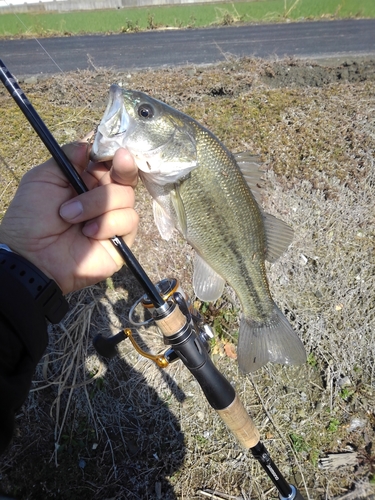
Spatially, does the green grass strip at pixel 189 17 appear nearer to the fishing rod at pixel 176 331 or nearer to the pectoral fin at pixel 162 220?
the fishing rod at pixel 176 331

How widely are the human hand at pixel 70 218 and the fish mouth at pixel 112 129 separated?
0.09 m

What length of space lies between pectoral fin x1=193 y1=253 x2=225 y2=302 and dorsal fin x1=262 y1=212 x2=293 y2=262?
39 cm

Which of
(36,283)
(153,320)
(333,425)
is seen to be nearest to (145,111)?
(36,283)

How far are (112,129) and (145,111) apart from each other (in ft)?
0.73

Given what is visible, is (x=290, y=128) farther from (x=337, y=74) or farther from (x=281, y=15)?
(x=281, y=15)

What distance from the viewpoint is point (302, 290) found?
3814 millimetres

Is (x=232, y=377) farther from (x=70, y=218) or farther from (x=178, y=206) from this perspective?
(x=70, y=218)

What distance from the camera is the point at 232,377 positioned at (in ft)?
11.4

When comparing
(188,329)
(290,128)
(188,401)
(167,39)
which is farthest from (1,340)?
(167,39)

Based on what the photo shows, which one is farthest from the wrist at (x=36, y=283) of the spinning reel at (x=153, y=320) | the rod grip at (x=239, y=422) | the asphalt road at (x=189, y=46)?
the asphalt road at (x=189, y=46)

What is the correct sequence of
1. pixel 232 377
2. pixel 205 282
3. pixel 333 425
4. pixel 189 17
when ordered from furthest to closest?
pixel 189 17
pixel 232 377
pixel 333 425
pixel 205 282

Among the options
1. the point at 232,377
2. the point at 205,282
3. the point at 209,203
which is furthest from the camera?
the point at 232,377

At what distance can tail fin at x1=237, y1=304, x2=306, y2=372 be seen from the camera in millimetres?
2277

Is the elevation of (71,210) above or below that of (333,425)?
above
